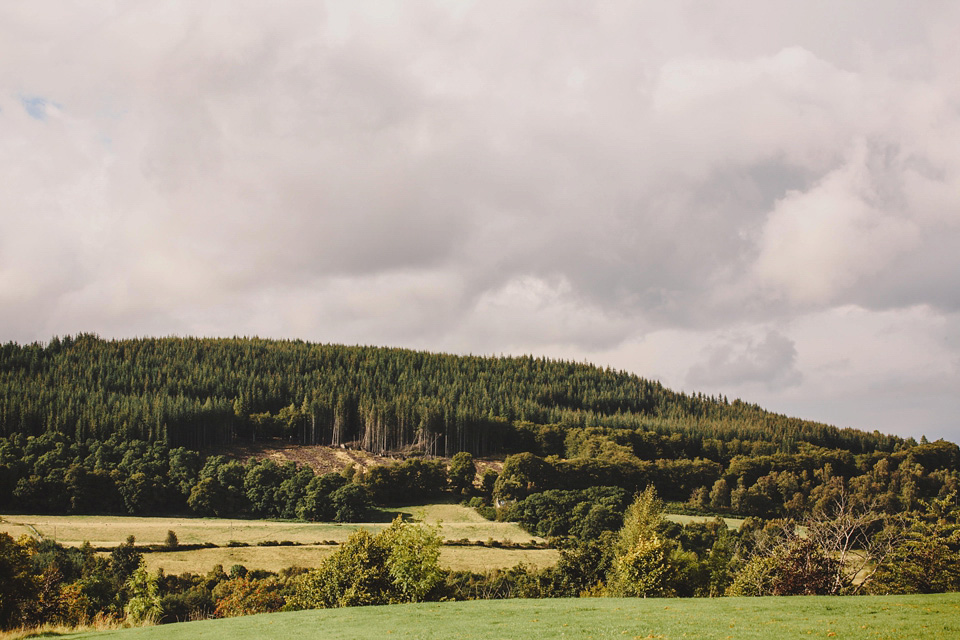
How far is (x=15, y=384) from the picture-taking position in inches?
7357

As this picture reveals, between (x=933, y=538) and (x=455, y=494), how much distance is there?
10361cm

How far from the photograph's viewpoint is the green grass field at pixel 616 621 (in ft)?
97.0

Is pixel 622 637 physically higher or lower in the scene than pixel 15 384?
lower

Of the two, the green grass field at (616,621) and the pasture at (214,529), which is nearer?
the green grass field at (616,621)

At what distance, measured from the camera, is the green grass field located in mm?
29562

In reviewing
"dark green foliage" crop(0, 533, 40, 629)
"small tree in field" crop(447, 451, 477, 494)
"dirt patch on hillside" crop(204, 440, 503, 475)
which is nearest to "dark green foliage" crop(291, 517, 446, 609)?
"dark green foliage" crop(0, 533, 40, 629)

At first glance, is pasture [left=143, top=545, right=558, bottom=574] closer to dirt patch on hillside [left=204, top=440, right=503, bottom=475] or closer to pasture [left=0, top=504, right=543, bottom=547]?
pasture [left=0, top=504, right=543, bottom=547]

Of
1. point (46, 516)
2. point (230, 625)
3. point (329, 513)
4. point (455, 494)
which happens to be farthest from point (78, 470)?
point (230, 625)

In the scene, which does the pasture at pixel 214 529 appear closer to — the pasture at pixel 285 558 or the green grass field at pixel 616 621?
the pasture at pixel 285 558

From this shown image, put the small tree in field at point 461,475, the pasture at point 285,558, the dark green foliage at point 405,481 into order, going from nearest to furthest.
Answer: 1. the pasture at point 285,558
2. the dark green foliage at point 405,481
3. the small tree in field at point 461,475

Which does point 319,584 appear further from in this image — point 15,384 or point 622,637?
point 15,384

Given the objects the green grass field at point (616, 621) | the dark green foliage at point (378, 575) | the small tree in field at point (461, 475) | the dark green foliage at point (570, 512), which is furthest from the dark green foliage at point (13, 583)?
the small tree in field at point (461, 475)

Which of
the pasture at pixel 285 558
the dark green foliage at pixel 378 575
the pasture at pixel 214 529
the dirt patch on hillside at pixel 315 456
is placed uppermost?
the dirt patch on hillside at pixel 315 456

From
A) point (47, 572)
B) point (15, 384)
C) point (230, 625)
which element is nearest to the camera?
point (230, 625)
